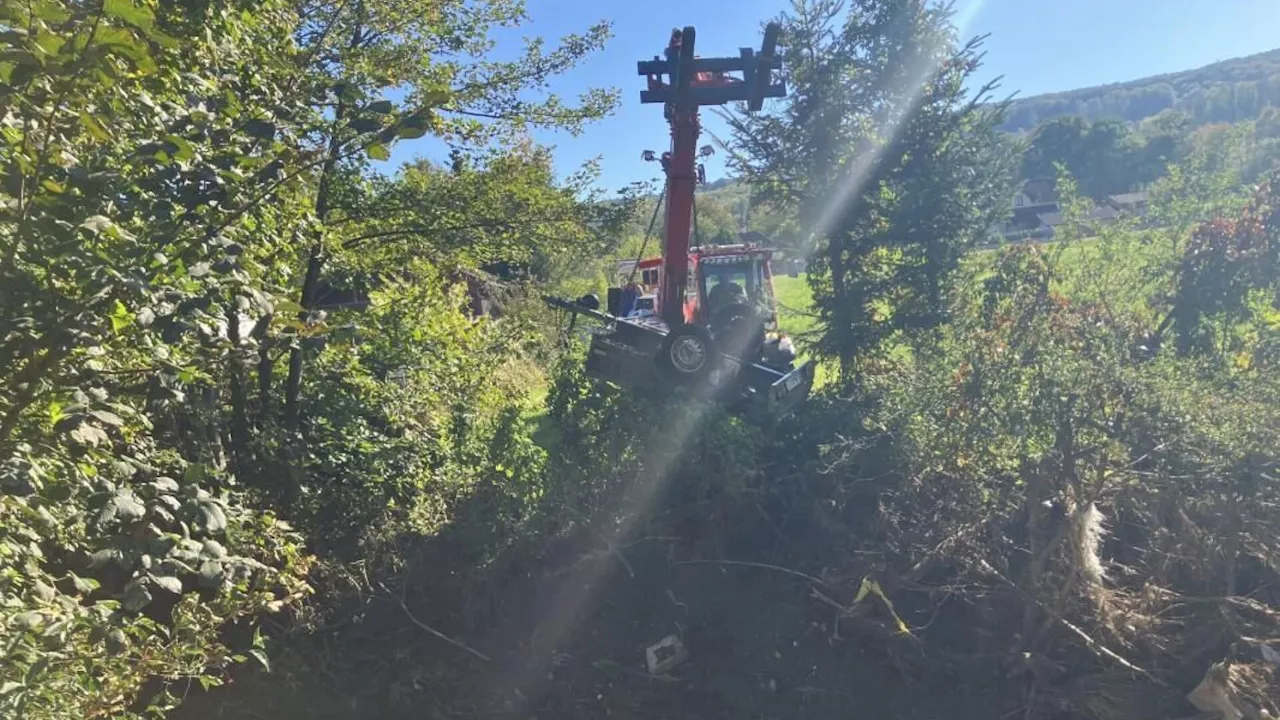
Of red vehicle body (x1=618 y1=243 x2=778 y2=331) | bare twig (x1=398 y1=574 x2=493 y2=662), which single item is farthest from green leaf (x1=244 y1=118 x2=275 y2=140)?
red vehicle body (x1=618 y1=243 x2=778 y2=331)

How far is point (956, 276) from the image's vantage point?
331 inches

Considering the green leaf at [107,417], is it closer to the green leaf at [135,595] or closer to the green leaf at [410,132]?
the green leaf at [135,595]

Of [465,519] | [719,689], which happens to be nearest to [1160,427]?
[719,689]

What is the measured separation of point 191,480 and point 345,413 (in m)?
4.18

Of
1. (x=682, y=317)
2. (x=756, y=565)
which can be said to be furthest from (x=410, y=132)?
(x=682, y=317)

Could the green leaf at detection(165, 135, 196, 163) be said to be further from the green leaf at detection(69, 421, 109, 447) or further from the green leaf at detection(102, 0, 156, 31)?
the green leaf at detection(69, 421, 109, 447)

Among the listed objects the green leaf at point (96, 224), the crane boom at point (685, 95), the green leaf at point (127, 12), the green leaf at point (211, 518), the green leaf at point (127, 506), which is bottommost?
the green leaf at point (211, 518)

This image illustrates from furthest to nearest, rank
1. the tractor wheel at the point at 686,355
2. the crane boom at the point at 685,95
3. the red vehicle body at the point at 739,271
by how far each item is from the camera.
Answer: the red vehicle body at the point at 739,271 < the tractor wheel at the point at 686,355 < the crane boom at the point at 685,95

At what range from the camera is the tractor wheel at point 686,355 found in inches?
257

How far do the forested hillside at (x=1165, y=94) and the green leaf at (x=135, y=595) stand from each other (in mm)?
132375

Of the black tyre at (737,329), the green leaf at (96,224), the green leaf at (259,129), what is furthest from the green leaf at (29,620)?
the black tyre at (737,329)

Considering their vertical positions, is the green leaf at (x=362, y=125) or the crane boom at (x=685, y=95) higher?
the crane boom at (x=685, y=95)

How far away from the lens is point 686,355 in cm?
657

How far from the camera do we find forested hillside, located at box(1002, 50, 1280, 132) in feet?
375
